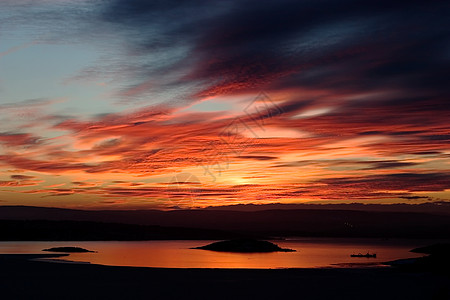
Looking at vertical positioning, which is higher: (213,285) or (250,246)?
(213,285)

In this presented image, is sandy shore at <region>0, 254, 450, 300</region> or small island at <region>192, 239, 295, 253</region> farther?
small island at <region>192, 239, 295, 253</region>

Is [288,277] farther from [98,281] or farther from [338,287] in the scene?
[98,281]

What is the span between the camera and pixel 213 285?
147 ft

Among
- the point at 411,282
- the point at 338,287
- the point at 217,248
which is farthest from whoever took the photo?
the point at 217,248

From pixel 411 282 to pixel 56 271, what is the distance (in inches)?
1272

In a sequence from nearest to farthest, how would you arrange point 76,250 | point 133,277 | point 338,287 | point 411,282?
point 338,287
point 411,282
point 133,277
point 76,250

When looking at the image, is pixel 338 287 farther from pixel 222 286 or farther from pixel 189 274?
pixel 189 274

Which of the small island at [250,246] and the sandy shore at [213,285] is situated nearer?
the sandy shore at [213,285]

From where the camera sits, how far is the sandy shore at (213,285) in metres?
37.7

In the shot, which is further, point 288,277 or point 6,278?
point 288,277

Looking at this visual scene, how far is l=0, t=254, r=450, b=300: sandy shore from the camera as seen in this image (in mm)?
37716

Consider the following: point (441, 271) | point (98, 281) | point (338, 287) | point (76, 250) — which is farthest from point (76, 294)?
point (76, 250)

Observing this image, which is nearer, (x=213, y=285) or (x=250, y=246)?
(x=213, y=285)

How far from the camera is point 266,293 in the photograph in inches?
1551
